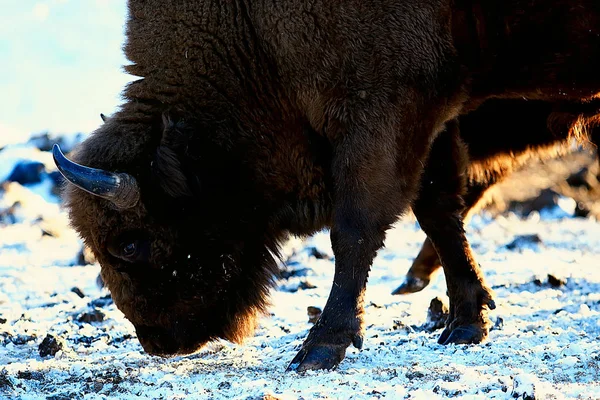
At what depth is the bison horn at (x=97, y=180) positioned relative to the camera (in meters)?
4.25

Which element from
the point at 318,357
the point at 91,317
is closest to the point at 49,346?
the point at 91,317

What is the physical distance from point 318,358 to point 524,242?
5.19 m

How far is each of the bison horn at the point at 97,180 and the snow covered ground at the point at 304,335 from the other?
825mm

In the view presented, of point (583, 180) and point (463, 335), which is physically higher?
point (583, 180)

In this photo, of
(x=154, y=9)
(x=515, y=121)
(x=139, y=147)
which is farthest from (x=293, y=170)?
(x=515, y=121)

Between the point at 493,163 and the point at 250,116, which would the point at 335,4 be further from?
the point at 493,163

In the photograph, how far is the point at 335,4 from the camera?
4.57 m

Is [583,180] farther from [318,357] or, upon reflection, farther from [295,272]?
[318,357]

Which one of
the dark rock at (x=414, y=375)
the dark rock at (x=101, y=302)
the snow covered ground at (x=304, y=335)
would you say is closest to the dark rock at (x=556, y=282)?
the snow covered ground at (x=304, y=335)

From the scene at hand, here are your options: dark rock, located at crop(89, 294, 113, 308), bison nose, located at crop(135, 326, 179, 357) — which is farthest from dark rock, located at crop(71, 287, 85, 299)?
bison nose, located at crop(135, 326, 179, 357)

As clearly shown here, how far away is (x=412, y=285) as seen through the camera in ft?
21.5

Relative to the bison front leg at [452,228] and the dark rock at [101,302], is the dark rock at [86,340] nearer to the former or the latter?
the dark rock at [101,302]

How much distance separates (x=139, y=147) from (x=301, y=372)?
1461 mm

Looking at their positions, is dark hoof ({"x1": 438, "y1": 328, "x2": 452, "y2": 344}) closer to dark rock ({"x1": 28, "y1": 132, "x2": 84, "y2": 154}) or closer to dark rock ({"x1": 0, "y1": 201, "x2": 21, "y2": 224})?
dark rock ({"x1": 0, "y1": 201, "x2": 21, "y2": 224})
